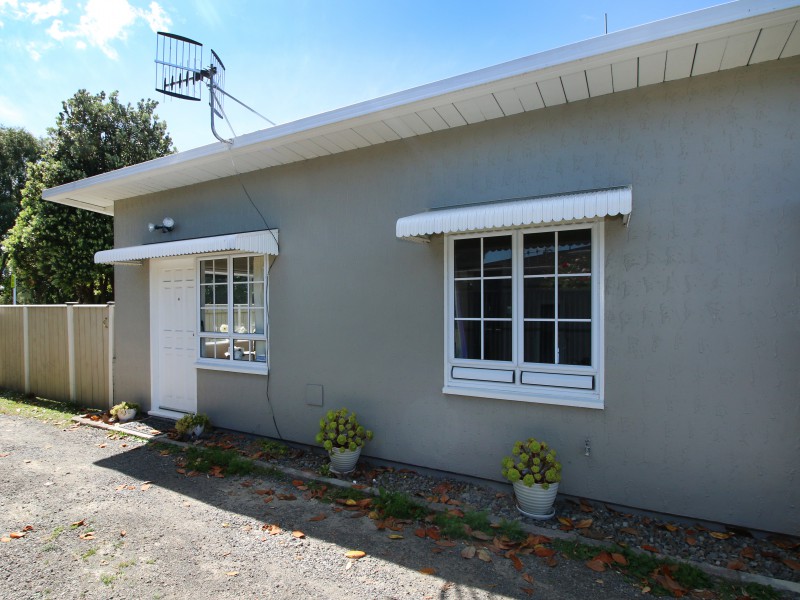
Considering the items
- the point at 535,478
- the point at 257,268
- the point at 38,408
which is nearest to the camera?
the point at 535,478

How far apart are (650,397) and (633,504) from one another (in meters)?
1.12

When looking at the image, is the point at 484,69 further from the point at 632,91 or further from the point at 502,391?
the point at 502,391

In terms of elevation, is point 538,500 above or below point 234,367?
below

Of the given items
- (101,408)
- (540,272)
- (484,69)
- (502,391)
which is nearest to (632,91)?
(484,69)

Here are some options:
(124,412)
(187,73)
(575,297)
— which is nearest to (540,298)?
(575,297)

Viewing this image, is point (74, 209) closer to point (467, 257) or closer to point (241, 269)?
point (241, 269)

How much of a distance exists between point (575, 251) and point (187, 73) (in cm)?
618

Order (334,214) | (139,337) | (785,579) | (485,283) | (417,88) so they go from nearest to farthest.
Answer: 1. (785,579)
2. (417,88)
3. (485,283)
4. (334,214)
5. (139,337)

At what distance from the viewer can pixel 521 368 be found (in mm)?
4992

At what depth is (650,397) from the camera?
439 cm

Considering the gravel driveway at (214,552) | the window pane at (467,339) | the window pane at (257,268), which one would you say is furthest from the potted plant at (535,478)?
the window pane at (257,268)

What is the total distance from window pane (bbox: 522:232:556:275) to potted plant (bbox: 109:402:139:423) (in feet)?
25.4

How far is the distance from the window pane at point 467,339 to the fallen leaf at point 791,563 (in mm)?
3177

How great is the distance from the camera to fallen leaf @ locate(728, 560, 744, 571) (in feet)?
11.6
